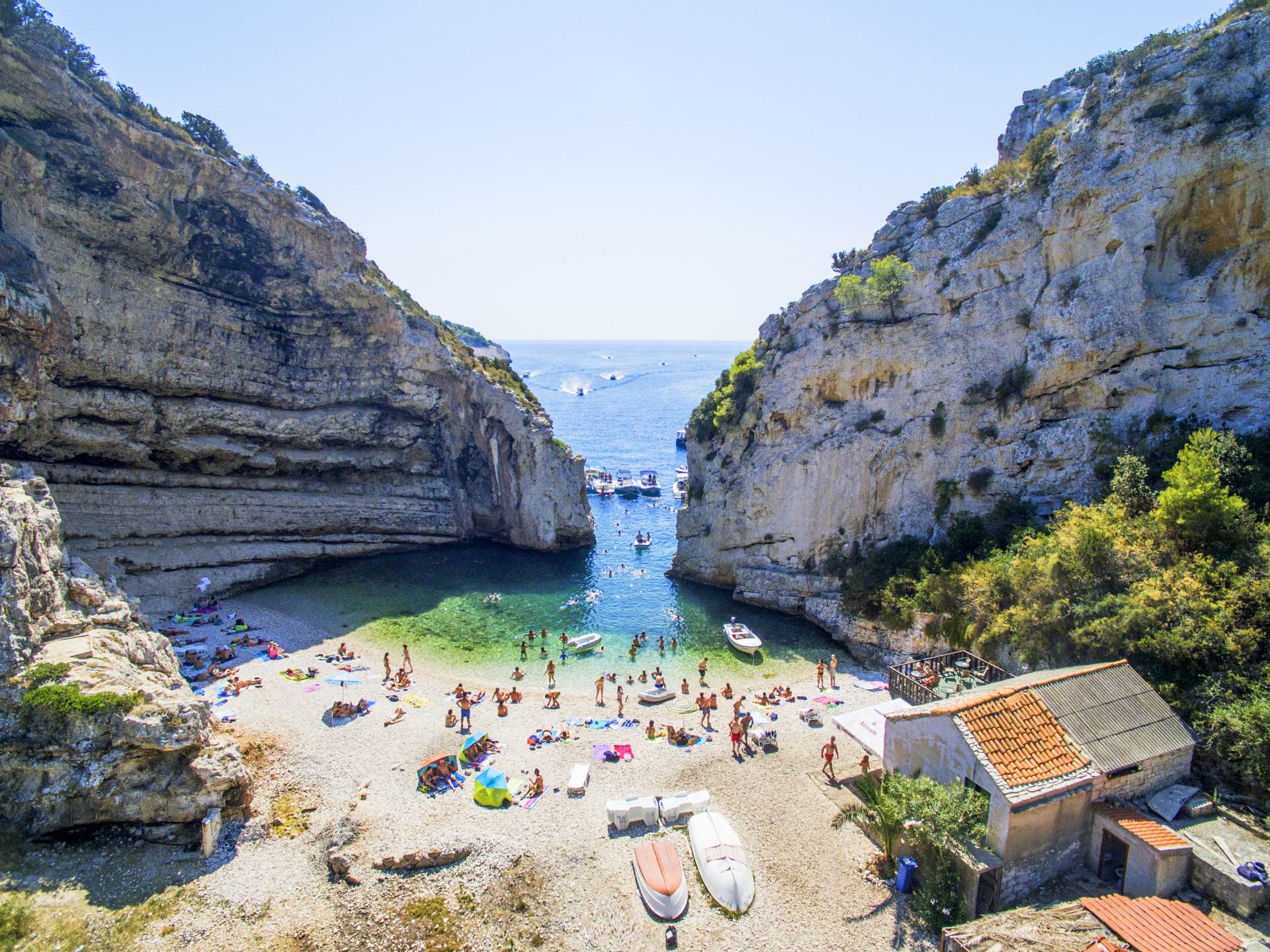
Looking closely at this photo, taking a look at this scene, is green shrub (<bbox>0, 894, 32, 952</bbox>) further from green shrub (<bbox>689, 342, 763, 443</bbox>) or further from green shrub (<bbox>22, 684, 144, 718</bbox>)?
green shrub (<bbox>689, 342, 763, 443</bbox>)

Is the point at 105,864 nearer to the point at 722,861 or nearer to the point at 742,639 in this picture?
the point at 722,861

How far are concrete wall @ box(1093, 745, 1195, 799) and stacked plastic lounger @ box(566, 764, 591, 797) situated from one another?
12.1 meters

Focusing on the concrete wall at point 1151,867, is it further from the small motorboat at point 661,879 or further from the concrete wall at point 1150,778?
the small motorboat at point 661,879

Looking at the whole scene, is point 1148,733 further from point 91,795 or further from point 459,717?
point 91,795

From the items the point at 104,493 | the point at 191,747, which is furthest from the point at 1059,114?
the point at 104,493

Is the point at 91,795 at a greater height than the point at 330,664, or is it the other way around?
the point at 91,795

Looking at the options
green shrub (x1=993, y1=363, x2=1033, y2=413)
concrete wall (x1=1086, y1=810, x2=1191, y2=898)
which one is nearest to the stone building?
concrete wall (x1=1086, y1=810, x2=1191, y2=898)

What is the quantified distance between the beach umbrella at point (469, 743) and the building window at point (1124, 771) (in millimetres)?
16198

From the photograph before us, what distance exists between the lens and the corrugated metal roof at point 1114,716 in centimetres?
1338

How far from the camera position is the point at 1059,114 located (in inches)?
1276

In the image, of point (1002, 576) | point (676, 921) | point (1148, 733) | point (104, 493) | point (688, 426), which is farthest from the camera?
point (688, 426)

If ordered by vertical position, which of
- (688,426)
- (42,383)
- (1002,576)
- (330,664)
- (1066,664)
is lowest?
(330,664)

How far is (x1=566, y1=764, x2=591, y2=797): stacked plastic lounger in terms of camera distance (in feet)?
56.1

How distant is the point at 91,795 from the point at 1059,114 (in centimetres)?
4749
